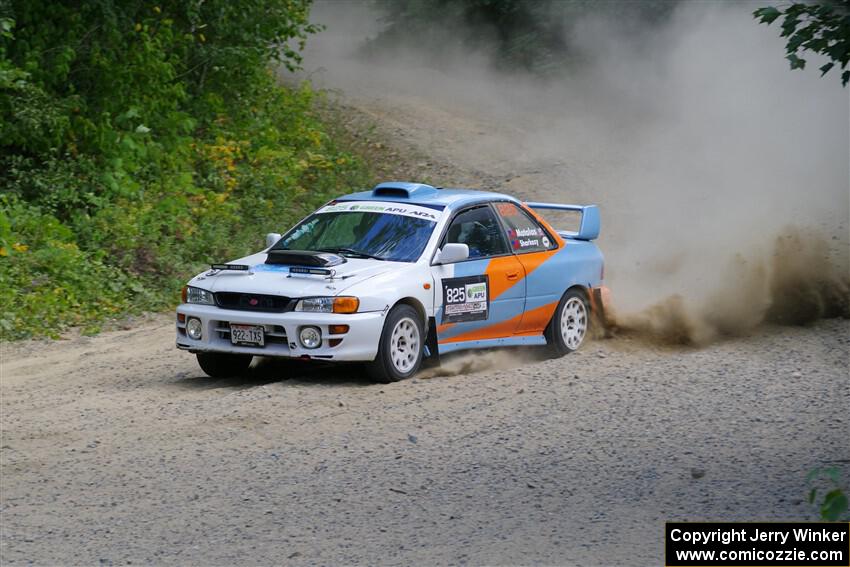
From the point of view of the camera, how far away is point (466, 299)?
1045 cm

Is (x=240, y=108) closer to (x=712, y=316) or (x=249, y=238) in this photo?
(x=249, y=238)

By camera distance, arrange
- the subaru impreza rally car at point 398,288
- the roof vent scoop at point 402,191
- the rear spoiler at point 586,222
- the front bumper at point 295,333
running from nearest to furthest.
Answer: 1. the front bumper at point 295,333
2. the subaru impreza rally car at point 398,288
3. the roof vent scoop at point 402,191
4. the rear spoiler at point 586,222

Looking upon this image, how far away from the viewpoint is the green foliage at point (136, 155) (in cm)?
1430

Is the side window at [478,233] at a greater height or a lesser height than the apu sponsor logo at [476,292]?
greater

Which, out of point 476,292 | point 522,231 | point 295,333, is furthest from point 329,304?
point 522,231

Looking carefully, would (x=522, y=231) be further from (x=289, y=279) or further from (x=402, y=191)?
(x=289, y=279)

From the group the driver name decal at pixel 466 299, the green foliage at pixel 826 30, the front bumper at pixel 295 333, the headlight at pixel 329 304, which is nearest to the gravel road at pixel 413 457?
the front bumper at pixel 295 333

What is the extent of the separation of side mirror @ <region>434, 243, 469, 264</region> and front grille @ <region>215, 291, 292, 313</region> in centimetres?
147

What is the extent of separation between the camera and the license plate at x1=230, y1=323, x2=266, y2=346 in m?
9.48

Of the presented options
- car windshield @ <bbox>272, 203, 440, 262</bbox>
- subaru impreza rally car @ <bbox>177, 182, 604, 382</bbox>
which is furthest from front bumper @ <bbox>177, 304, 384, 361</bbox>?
car windshield @ <bbox>272, 203, 440, 262</bbox>

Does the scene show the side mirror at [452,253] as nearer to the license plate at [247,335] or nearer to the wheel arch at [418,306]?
the wheel arch at [418,306]

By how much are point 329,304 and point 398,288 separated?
64 centimetres

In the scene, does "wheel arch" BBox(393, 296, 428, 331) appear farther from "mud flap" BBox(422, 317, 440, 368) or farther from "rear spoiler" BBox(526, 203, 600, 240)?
"rear spoiler" BBox(526, 203, 600, 240)

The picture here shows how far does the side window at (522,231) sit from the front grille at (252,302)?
2518 mm
